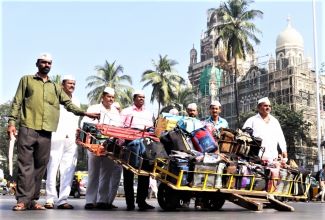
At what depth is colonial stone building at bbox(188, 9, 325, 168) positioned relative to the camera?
62.9 meters

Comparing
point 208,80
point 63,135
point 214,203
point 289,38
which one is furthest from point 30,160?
point 208,80

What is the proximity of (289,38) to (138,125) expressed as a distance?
2754 inches

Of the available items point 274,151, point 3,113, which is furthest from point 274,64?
point 274,151

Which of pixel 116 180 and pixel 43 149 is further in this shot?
pixel 116 180

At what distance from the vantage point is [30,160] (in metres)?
5.92

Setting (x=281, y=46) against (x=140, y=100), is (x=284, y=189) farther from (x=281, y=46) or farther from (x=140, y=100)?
(x=281, y=46)

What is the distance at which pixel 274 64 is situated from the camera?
222 feet

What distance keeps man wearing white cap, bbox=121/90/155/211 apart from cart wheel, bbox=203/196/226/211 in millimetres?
997

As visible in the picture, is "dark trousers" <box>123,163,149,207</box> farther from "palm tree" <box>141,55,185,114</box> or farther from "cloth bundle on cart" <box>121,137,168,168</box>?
"palm tree" <box>141,55,185,114</box>

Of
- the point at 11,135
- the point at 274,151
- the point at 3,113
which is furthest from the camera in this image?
the point at 3,113

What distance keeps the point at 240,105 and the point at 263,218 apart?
68.8m

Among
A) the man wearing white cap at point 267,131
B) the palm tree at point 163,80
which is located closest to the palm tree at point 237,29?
the palm tree at point 163,80

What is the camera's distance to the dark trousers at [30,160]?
5.82 meters

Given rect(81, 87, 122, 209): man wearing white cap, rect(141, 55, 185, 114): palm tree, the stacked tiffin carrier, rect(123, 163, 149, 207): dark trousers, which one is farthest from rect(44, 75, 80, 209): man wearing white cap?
rect(141, 55, 185, 114): palm tree
